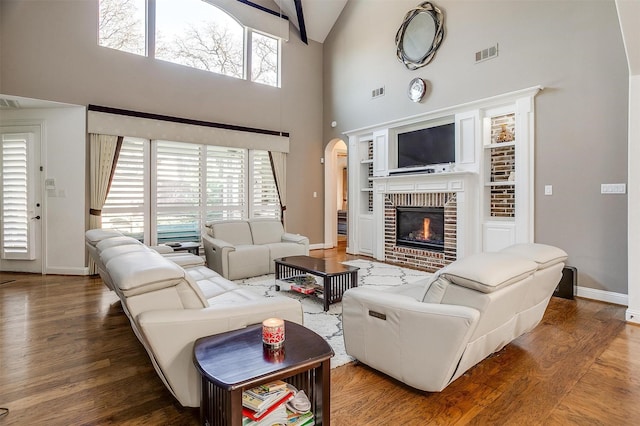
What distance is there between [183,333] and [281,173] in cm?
575

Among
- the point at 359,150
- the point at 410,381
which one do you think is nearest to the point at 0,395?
the point at 410,381

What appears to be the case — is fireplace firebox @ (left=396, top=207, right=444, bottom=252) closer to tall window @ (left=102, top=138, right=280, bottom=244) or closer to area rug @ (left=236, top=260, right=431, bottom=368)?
area rug @ (left=236, top=260, right=431, bottom=368)

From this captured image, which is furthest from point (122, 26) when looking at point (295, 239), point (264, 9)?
point (295, 239)

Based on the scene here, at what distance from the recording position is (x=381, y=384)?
2082 mm

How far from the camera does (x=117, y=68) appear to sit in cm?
532

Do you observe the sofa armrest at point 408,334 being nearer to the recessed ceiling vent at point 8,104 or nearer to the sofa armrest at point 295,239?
the sofa armrest at point 295,239

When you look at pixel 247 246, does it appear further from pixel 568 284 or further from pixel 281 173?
pixel 568 284

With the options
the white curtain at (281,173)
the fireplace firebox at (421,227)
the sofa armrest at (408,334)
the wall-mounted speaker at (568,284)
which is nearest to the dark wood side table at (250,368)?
the sofa armrest at (408,334)

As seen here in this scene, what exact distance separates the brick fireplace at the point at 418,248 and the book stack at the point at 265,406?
432cm

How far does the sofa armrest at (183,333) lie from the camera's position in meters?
1.54

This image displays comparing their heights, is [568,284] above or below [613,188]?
below

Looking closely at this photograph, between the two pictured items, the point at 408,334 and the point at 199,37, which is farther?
the point at 199,37

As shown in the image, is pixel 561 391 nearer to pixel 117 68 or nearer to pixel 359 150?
pixel 359 150

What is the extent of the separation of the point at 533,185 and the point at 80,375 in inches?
199
